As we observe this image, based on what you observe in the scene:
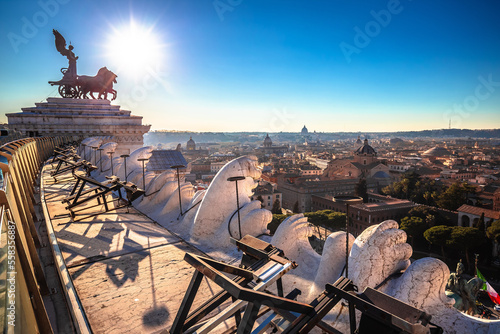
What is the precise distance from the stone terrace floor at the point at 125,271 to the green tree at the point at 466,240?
27108 mm

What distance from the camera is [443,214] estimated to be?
33031 millimetres

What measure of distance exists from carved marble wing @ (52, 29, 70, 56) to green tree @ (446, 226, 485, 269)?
3258 centimetres

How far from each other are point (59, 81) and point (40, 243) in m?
22.0

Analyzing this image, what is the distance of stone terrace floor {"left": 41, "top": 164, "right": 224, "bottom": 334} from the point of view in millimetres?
2756

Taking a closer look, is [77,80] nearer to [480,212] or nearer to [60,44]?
[60,44]

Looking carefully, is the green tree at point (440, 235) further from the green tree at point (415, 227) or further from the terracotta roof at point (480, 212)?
the terracotta roof at point (480, 212)

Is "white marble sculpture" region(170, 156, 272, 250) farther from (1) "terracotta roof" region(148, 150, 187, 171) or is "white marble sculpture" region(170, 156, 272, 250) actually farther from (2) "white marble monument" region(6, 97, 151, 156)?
(2) "white marble monument" region(6, 97, 151, 156)

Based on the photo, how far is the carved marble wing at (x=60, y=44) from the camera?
21772mm

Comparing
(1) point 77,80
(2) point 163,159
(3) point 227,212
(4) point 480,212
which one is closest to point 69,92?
(1) point 77,80

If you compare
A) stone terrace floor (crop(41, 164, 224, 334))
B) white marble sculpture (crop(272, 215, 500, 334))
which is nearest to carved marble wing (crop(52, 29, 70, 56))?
stone terrace floor (crop(41, 164, 224, 334))

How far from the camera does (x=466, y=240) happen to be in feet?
81.7

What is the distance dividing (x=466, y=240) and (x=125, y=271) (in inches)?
1127

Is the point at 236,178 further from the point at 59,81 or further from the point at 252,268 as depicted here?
the point at 59,81

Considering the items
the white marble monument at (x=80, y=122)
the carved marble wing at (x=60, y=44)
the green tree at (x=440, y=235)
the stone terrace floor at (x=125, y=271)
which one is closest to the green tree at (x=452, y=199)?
the green tree at (x=440, y=235)
